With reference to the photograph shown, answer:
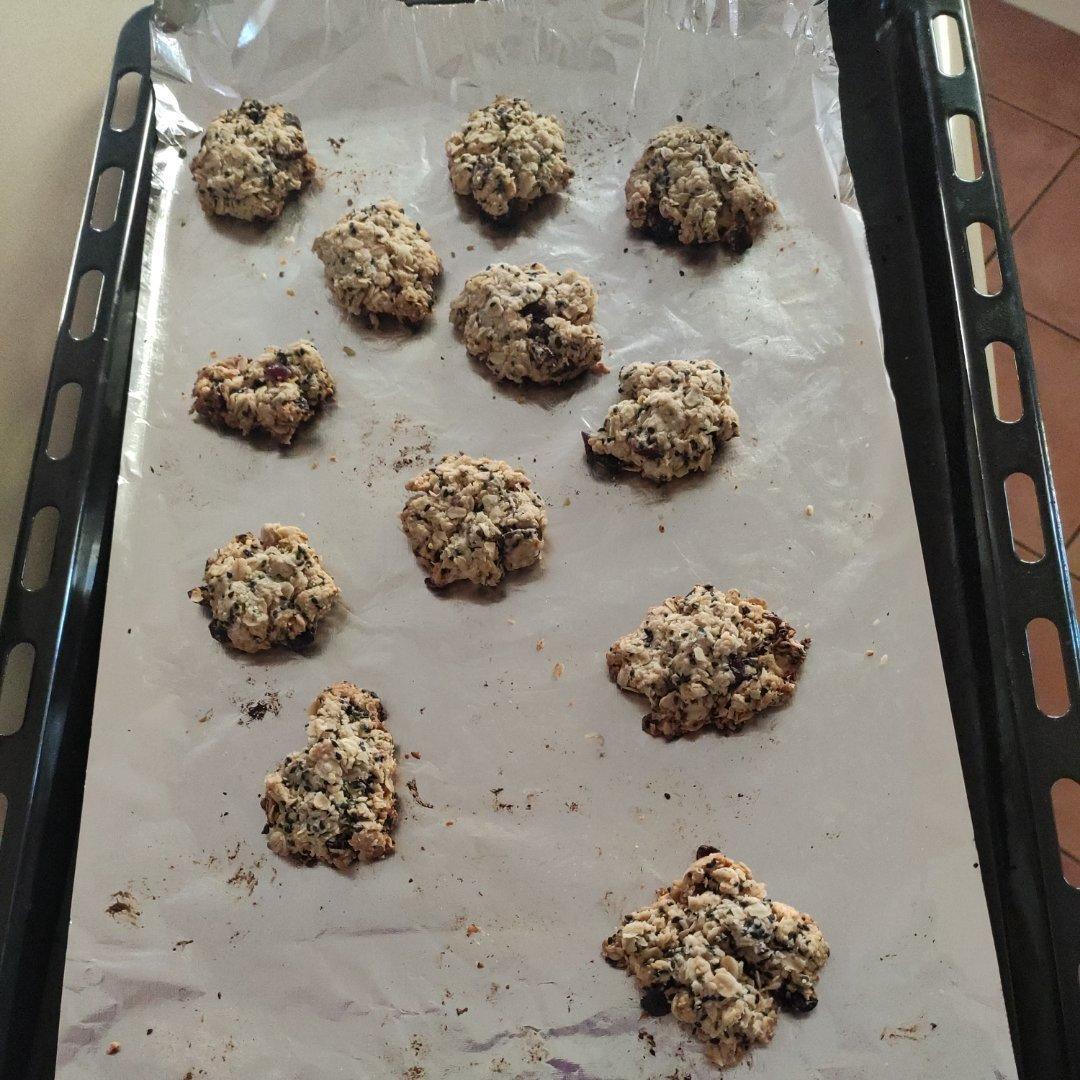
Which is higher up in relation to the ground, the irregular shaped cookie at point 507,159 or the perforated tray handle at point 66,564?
the irregular shaped cookie at point 507,159

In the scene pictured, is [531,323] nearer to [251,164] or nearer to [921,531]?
[251,164]

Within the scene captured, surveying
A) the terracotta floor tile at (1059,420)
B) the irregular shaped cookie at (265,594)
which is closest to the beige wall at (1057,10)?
the terracotta floor tile at (1059,420)

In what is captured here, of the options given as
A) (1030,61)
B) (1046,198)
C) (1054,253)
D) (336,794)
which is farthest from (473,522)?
(1030,61)

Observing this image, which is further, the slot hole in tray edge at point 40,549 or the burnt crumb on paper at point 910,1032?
the slot hole in tray edge at point 40,549

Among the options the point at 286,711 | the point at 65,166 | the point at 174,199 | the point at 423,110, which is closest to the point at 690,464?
the point at 286,711

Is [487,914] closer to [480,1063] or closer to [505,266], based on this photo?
[480,1063]

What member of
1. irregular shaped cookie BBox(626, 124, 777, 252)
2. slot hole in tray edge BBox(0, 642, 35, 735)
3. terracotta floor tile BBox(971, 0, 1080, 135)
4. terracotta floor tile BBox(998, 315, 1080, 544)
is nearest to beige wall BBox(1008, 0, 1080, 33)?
terracotta floor tile BBox(971, 0, 1080, 135)

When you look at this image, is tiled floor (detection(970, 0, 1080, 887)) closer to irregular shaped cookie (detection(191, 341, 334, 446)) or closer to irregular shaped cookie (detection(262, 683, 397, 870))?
irregular shaped cookie (detection(262, 683, 397, 870))

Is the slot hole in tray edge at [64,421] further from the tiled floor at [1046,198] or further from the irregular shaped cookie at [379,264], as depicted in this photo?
the tiled floor at [1046,198]
